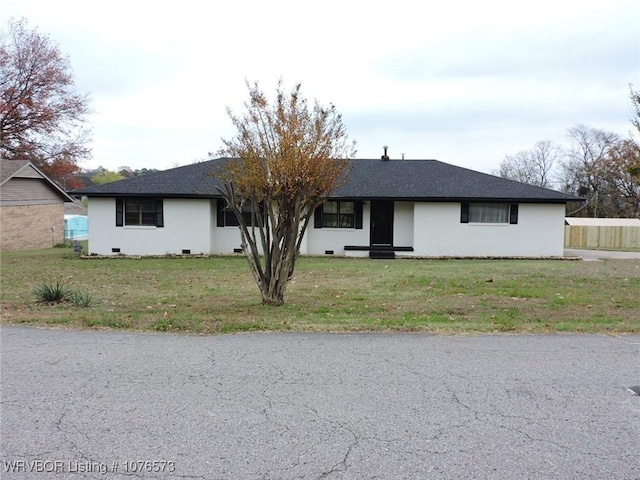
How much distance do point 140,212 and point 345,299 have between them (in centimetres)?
1394

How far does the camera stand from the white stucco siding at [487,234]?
71.2ft

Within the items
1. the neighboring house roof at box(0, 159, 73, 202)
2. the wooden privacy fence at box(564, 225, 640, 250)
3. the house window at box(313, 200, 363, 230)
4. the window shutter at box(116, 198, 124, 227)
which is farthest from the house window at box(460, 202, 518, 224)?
the neighboring house roof at box(0, 159, 73, 202)

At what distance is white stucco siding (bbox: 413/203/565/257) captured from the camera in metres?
21.7

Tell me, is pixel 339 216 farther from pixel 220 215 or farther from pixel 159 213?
pixel 159 213

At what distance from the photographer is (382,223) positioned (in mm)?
22641

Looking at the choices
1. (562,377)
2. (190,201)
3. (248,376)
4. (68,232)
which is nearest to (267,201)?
(248,376)

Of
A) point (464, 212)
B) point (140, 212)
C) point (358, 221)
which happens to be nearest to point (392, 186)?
point (358, 221)

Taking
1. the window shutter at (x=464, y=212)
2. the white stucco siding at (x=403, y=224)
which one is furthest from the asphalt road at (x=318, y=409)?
the white stucco siding at (x=403, y=224)

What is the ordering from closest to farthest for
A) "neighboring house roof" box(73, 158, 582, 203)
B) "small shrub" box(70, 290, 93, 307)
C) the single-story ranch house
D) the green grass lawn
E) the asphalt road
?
1. the asphalt road
2. the green grass lawn
3. "small shrub" box(70, 290, 93, 307)
4. "neighboring house roof" box(73, 158, 582, 203)
5. the single-story ranch house

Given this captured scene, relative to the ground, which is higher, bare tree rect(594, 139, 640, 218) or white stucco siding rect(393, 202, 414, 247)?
bare tree rect(594, 139, 640, 218)

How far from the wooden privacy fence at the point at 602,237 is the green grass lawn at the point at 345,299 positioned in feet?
68.1

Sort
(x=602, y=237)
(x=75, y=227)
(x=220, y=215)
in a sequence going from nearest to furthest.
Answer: (x=220, y=215), (x=602, y=237), (x=75, y=227)

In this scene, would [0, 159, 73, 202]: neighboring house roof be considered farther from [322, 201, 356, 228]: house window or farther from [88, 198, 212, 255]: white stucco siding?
[322, 201, 356, 228]: house window

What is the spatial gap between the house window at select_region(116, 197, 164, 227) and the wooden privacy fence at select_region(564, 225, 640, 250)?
27.0 meters
